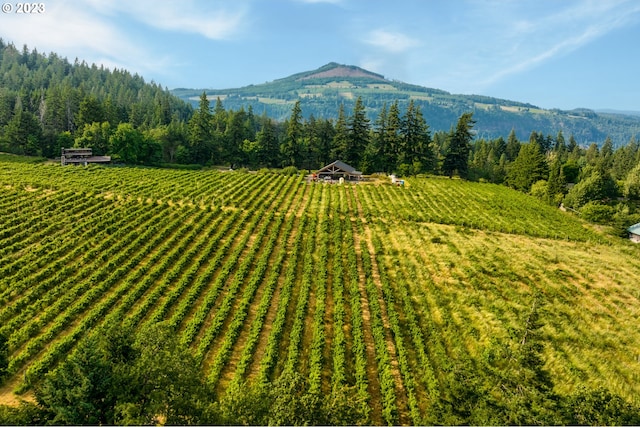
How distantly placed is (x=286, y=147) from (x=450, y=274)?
5922 centimetres

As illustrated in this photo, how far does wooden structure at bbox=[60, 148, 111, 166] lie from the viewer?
217ft

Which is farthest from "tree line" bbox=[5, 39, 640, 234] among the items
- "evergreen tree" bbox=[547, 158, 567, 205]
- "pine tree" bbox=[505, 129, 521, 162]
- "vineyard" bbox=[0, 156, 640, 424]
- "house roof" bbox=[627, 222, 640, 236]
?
"vineyard" bbox=[0, 156, 640, 424]

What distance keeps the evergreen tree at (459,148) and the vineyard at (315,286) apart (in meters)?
30.8

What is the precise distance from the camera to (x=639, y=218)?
55.7 m

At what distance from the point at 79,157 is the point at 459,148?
7485 centimetres

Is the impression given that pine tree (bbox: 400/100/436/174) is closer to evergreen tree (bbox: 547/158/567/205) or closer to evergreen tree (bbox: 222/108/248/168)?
evergreen tree (bbox: 547/158/567/205)

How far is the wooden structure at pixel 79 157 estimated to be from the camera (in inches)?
2598

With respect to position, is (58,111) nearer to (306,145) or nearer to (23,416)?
(306,145)

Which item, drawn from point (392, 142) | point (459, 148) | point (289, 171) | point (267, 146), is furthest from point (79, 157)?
point (459, 148)

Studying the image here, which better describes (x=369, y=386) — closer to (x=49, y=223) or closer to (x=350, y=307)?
(x=350, y=307)

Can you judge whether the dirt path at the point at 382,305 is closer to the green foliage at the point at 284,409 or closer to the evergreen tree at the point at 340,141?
the green foliage at the point at 284,409

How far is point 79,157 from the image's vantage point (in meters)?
70.4

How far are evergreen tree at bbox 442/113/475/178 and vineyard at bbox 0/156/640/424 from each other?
30804 mm

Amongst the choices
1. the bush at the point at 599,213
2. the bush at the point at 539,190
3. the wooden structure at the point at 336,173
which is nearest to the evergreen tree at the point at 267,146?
the wooden structure at the point at 336,173
